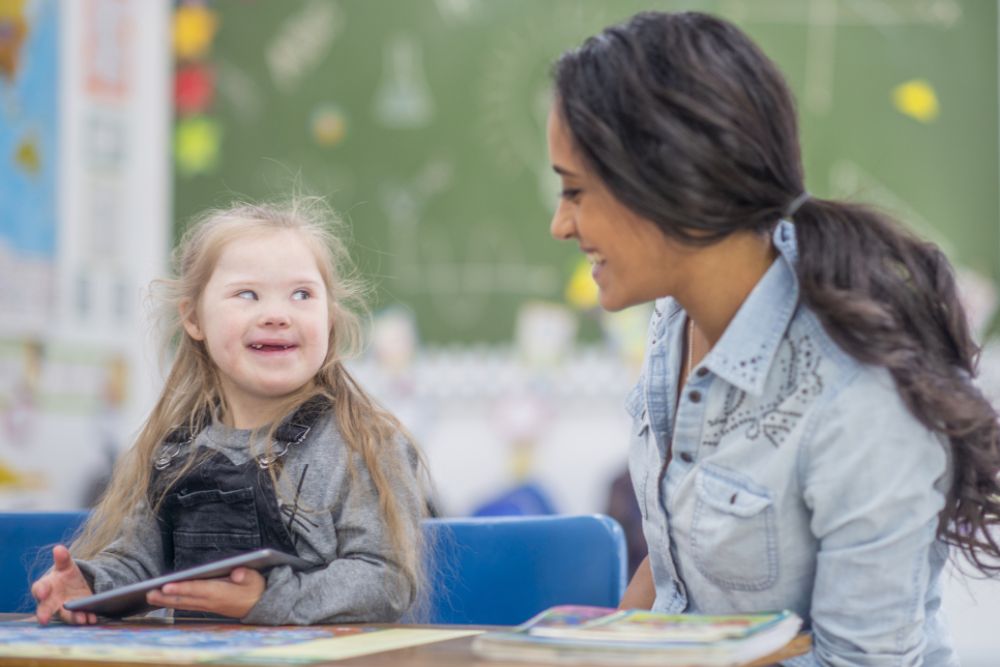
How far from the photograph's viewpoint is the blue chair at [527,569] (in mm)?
1572

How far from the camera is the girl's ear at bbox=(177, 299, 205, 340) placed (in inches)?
62.1

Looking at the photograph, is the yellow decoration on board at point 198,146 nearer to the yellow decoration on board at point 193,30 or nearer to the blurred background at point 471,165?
the blurred background at point 471,165

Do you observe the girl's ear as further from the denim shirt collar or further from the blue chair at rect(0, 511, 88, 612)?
the denim shirt collar

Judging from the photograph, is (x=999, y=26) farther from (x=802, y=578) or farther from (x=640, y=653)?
(x=640, y=653)

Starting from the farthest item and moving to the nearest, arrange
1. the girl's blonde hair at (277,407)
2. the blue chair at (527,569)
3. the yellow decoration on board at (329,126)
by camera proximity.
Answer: the yellow decoration on board at (329,126), the blue chair at (527,569), the girl's blonde hair at (277,407)

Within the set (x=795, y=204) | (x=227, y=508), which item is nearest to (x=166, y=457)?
(x=227, y=508)

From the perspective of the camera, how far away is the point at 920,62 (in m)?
3.54

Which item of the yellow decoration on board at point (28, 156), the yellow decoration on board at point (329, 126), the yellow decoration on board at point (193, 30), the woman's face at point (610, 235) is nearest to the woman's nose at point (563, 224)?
the woman's face at point (610, 235)

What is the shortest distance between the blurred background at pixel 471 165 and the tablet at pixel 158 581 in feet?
7.57

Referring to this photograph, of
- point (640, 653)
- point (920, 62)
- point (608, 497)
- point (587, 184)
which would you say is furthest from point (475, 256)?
point (640, 653)

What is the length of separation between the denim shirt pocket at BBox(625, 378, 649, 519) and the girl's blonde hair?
0.24 meters

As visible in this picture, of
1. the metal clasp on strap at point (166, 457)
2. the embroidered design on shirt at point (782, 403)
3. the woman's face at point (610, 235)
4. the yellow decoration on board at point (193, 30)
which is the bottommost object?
the metal clasp on strap at point (166, 457)

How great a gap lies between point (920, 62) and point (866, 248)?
100 inches

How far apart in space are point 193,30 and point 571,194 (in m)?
2.69
